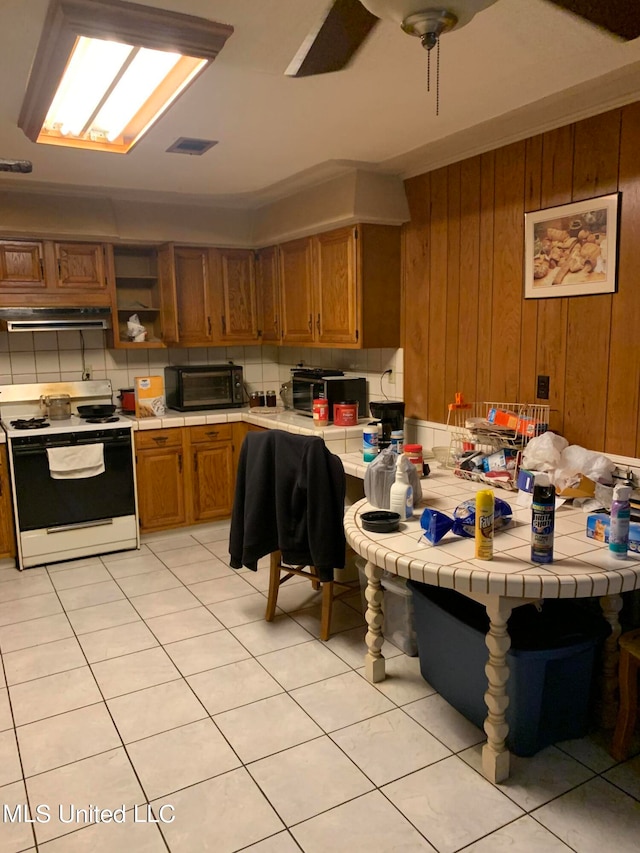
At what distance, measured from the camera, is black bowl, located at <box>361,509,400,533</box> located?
2.27 metres

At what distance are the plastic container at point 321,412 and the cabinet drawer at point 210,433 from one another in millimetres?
876

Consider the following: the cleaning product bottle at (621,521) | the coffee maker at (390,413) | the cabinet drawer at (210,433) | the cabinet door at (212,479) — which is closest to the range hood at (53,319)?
the cabinet drawer at (210,433)

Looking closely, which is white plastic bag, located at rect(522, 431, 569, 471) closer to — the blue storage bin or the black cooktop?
the blue storage bin

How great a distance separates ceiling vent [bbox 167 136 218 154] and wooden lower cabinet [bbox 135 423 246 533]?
1.90 meters

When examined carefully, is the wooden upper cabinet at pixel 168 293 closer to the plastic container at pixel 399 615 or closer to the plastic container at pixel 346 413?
the plastic container at pixel 346 413

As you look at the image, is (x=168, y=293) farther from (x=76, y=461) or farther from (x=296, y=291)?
(x=76, y=461)

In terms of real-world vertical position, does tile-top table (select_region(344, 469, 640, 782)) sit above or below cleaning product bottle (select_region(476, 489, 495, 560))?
below

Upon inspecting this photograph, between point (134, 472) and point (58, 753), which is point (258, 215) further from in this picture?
point (58, 753)

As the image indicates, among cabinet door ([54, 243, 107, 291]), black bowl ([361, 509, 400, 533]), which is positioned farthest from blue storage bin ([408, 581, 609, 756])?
cabinet door ([54, 243, 107, 291])

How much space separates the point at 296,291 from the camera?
4.52 m

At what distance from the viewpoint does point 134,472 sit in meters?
4.36

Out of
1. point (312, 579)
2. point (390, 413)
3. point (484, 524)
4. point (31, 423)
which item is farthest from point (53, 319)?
point (484, 524)

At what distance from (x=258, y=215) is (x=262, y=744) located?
3795mm

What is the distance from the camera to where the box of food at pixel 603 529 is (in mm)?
2004
